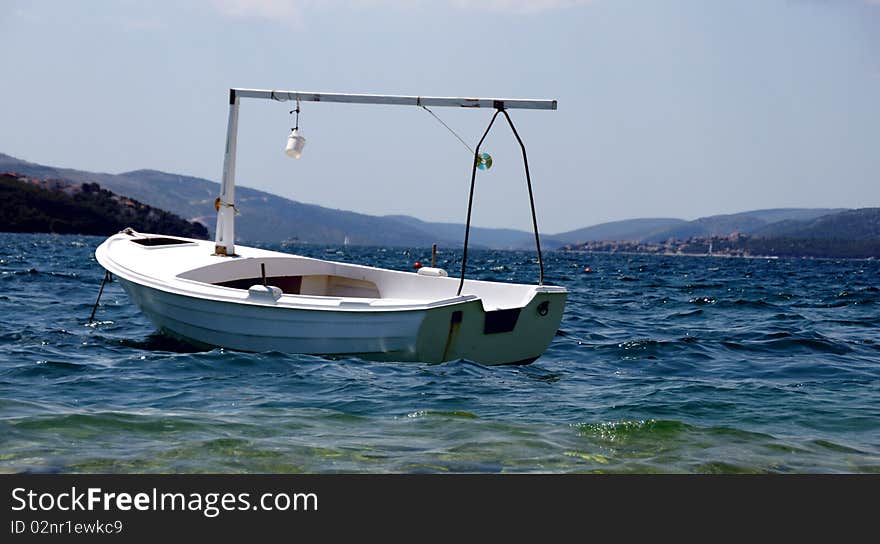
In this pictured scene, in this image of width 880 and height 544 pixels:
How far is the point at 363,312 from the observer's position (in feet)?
34.2

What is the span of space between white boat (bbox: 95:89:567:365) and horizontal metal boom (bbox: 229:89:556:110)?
0.02 m

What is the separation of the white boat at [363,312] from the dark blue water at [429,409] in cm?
25

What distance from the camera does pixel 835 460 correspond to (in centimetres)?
705

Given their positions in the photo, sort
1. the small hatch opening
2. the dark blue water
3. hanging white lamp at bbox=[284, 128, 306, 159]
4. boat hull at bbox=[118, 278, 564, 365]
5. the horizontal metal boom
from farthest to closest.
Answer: the small hatch opening < hanging white lamp at bbox=[284, 128, 306, 159] < the horizontal metal boom < boat hull at bbox=[118, 278, 564, 365] < the dark blue water

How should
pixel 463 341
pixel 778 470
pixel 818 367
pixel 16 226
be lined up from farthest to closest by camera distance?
pixel 16 226 → pixel 818 367 → pixel 463 341 → pixel 778 470

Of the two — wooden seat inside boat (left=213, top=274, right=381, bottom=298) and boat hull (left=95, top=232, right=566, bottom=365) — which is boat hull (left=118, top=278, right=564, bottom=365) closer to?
boat hull (left=95, top=232, right=566, bottom=365)

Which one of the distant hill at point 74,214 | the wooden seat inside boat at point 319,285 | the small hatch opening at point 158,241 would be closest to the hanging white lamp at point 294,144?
the wooden seat inside boat at point 319,285

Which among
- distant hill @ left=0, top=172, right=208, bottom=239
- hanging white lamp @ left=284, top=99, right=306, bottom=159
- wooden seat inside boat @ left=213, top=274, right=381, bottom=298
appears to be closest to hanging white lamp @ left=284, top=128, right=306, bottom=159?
hanging white lamp @ left=284, top=99, right=306, bottom=159

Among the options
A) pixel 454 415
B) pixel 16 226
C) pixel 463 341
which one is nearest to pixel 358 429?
pixel 454 415

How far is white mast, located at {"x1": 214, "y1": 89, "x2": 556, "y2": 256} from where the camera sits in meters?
11.5

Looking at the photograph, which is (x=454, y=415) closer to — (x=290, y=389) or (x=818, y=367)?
(x=290, y=389)

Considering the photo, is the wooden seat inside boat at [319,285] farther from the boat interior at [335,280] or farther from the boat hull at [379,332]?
the boat hull at [379,332]

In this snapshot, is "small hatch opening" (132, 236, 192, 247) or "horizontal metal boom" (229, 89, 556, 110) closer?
"horizontal metal boom" (229, 89, 556, 110)
